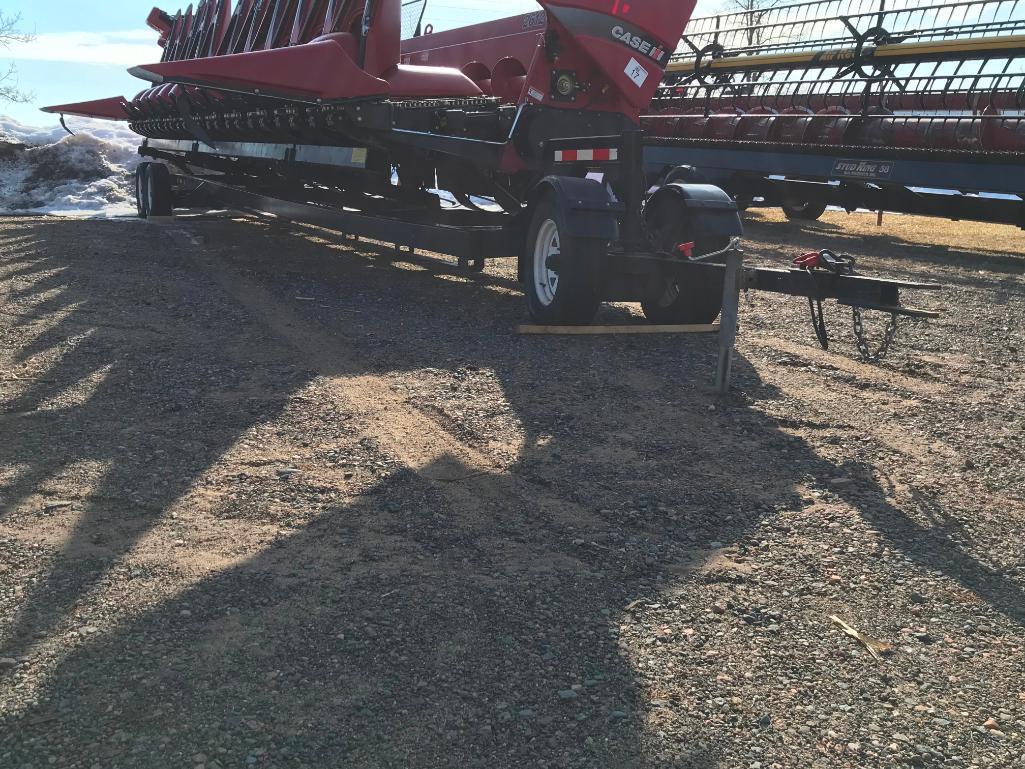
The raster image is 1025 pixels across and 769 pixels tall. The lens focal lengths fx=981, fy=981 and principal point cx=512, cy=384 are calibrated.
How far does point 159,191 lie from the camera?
14.1m

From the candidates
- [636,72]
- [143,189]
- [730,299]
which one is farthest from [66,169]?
[730,299]

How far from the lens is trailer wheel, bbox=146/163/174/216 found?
46.0 ft

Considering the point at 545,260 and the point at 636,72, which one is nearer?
the point at 545,260

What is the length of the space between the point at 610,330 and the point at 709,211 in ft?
3.45

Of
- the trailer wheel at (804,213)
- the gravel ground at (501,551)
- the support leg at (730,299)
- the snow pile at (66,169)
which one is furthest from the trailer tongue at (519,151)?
the trailer wheel at (804,213)

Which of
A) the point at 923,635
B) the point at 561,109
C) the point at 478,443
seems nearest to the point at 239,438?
the point at 478,443

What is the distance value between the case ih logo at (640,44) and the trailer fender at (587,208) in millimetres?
1605

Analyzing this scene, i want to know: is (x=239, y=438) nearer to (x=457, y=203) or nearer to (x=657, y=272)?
(x=657, y=272)

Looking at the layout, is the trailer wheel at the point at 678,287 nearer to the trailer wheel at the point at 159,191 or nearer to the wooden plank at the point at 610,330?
the wooden plank at the point at 610,330

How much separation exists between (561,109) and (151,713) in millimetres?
6228

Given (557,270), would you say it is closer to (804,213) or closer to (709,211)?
(709,211)

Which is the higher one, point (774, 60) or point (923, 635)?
point (774, 60)

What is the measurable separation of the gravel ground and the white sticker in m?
2.43

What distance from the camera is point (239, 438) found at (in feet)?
14.5
